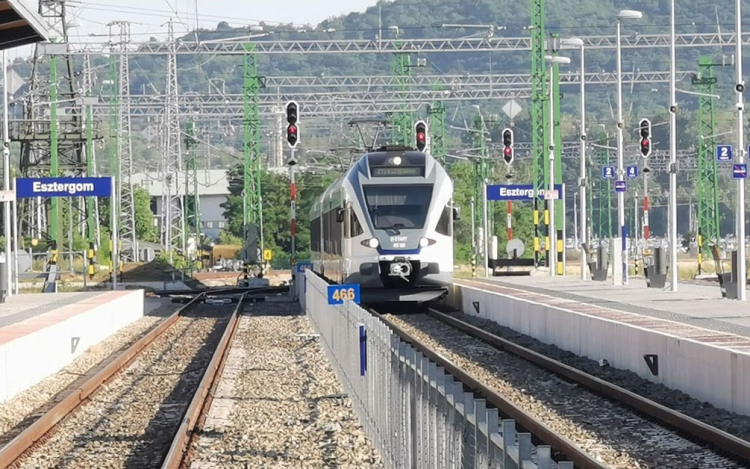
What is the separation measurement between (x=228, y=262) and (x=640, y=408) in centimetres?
9578

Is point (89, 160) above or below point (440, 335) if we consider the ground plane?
above

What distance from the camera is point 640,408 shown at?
1659 centimetres

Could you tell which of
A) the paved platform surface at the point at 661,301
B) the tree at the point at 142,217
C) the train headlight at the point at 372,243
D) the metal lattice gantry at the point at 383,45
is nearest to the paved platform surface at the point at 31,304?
the train headlight at the point at 372,243

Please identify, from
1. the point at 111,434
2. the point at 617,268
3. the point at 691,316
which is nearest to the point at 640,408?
the point at 111,434

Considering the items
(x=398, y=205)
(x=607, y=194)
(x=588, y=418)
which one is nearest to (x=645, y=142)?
(x=398, y=205)

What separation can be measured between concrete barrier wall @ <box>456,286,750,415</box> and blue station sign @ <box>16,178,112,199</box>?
1416 cm

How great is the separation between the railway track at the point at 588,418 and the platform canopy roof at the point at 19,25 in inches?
288

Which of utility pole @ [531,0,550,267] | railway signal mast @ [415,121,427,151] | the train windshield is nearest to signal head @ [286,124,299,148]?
the train windshield

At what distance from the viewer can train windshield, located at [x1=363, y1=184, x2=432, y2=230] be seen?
3359cm

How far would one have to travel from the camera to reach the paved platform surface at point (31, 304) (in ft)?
99.1

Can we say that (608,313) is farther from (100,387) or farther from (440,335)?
(100,387)

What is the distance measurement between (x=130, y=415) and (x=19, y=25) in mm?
7431

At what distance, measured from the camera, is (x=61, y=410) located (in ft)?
56.3

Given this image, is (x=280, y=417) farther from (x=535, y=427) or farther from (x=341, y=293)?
(x=341, y=293)
